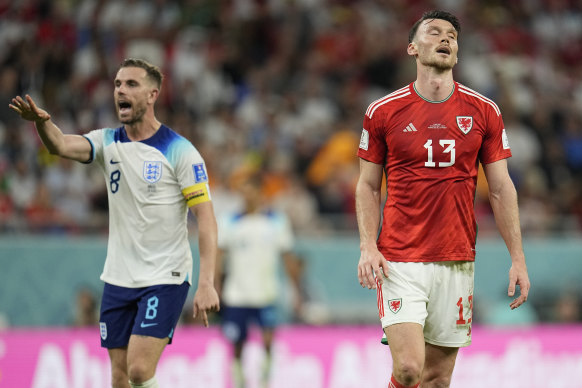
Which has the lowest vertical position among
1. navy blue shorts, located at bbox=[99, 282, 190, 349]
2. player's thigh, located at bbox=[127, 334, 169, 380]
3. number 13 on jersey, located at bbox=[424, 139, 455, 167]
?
player's thigh, located at bbox=[127, 334, 169, 380]

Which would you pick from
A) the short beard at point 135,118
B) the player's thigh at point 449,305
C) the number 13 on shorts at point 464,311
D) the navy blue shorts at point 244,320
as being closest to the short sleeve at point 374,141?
the player's thigh at point 449,305

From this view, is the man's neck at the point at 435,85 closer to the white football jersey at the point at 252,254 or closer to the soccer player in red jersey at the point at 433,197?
the soccer player in red jersey at the point at 433,197

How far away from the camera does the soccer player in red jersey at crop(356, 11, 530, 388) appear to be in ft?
20.6

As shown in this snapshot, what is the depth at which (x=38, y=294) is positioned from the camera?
42.8ft

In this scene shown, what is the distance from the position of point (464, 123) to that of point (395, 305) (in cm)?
127

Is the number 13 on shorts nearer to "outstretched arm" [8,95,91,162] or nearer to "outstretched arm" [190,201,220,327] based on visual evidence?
"outstretched arm" [190,201,220,327]

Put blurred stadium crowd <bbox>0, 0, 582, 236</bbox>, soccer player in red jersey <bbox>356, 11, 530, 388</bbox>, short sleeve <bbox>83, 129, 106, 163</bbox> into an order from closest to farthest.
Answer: soccer player in red jersey <bbox>356, 11, 530, 388</bbox> < short sleeve <bbox>83, 129, 106, 163</bbox> < blurred stadium crowd <bbox>0, 0, 582, 236</bbox>

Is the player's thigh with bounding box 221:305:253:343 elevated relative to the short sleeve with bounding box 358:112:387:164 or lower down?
lower down

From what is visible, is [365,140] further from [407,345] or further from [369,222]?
[407,345]

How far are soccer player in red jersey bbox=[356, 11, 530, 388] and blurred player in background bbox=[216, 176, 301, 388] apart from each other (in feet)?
17.2

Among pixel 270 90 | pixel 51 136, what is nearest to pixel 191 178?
pixel 51 136

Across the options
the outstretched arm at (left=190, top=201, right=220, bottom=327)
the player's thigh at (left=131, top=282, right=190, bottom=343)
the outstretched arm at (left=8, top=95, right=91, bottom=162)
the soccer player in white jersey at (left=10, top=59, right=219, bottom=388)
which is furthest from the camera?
the soccer player in white jersey at (left=10, top=59, right=219, bottom=388)

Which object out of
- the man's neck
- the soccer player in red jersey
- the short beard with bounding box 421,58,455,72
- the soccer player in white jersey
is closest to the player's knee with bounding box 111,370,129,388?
the soccer player in white jersey

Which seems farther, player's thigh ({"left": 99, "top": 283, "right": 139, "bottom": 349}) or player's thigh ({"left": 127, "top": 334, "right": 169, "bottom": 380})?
player's thigh ({"left": 99, "top": 283, "right": 139, "bottom": 349})
